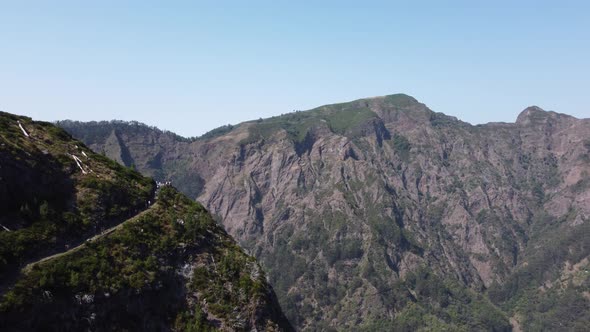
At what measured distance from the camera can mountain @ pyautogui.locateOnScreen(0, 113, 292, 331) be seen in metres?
96.9

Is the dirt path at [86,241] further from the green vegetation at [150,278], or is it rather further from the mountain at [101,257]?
the green vegetation at [150,278]

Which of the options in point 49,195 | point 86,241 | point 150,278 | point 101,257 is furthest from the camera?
point 49,195

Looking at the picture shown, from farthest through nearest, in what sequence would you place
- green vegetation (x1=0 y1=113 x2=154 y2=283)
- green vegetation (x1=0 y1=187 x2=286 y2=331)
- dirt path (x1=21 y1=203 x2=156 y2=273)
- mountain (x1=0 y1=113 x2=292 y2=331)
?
green vegetation (x1=0 y1=113 x2=154 y2=283) < dirt path (x1=21 y1=203 x2=156 y2=273) < mountain (x1=0 y1=113 x2=292 y2=331) < green vegetation (x1=0 y1=187 x2=286 y2=331)

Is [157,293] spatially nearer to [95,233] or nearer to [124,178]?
[95,233]

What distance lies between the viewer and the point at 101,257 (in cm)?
10844

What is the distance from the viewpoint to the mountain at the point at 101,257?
96.9 m

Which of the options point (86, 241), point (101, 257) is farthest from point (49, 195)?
point (101, 257)

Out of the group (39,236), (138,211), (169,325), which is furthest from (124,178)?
(169,325)

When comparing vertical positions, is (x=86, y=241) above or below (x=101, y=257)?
above

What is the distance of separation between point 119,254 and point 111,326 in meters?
16.2

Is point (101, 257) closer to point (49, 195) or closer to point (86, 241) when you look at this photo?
point (86, 241)

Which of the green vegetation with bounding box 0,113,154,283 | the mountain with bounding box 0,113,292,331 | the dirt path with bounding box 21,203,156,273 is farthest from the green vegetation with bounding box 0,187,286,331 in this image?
the green vegetation with bounding box 0,113,154,283

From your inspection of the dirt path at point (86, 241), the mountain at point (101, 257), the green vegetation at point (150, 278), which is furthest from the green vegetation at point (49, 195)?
the green vegetation at point (150, 278)

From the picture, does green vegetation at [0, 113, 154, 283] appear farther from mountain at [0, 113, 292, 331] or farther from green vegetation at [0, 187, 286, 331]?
green vegetation at [0, 187, 286, 331]
